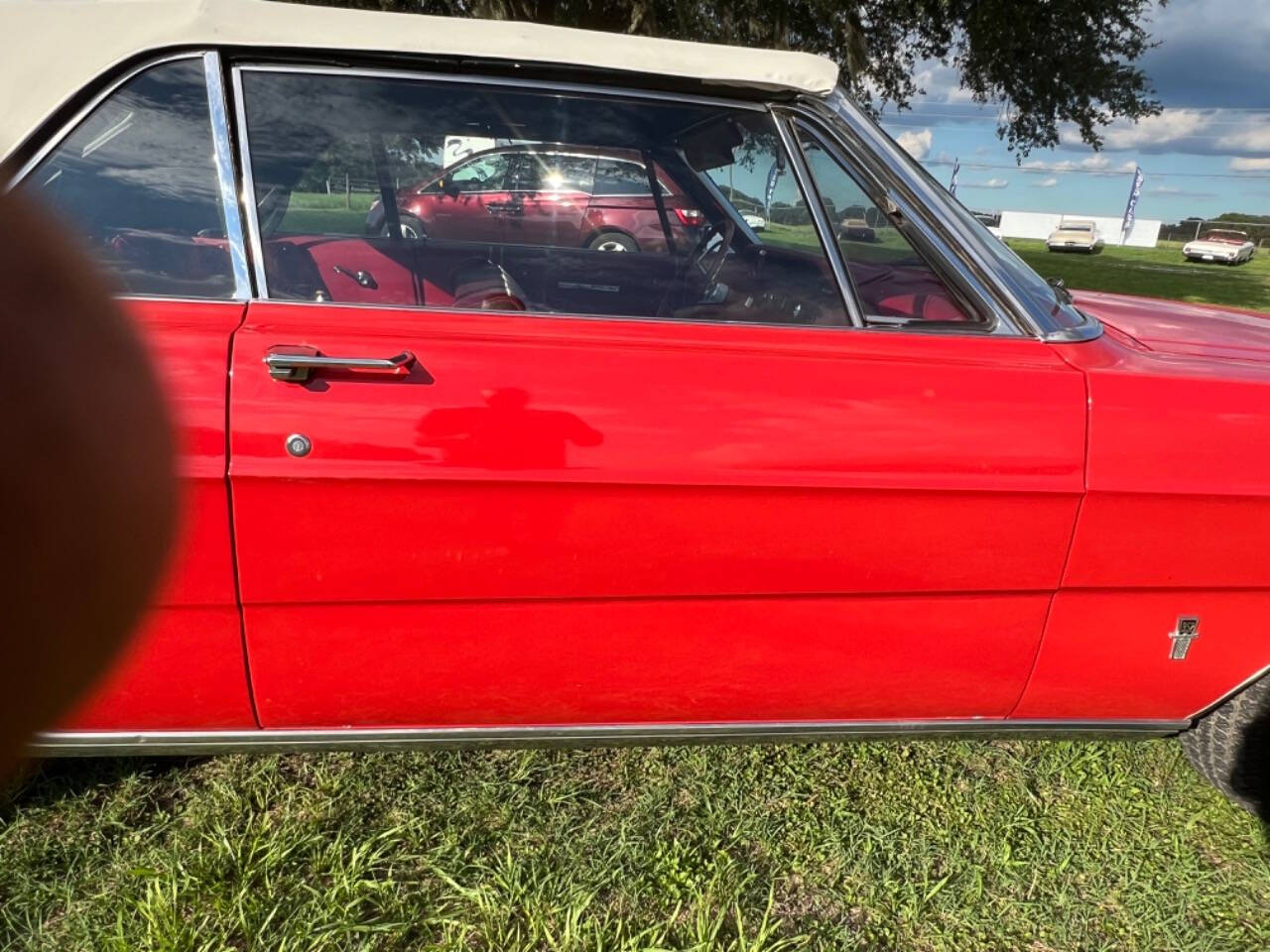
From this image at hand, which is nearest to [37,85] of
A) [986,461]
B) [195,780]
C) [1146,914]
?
[195,780]

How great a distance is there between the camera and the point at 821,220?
2010 millimetres

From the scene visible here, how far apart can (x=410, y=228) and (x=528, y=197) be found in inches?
13.0

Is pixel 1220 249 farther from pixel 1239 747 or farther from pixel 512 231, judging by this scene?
pixel 512 231

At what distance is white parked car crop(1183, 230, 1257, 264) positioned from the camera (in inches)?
1113

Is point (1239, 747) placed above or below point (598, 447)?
below

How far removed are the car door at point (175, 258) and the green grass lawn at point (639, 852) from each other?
0.25 metres

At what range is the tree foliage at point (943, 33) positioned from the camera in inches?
437

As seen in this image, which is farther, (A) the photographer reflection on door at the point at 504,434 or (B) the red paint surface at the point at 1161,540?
(B) the red paint surface at the point at 1161,540

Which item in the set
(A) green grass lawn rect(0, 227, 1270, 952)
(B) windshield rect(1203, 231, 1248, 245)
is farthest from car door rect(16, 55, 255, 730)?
(B) windshield rect(1203, 231, 1248, 245)

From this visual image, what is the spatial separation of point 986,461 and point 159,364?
1496 millimetres

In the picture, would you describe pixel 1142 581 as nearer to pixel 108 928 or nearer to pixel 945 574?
pixel 945 574

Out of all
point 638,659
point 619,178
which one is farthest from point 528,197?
point 638,659

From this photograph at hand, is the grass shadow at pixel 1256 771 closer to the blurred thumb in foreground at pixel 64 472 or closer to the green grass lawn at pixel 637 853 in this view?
the green grass lawn at pixel 637 853

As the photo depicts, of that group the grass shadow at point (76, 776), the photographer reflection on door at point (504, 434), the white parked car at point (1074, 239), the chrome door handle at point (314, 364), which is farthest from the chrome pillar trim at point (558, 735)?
the white parked car at point (1074, 239)
